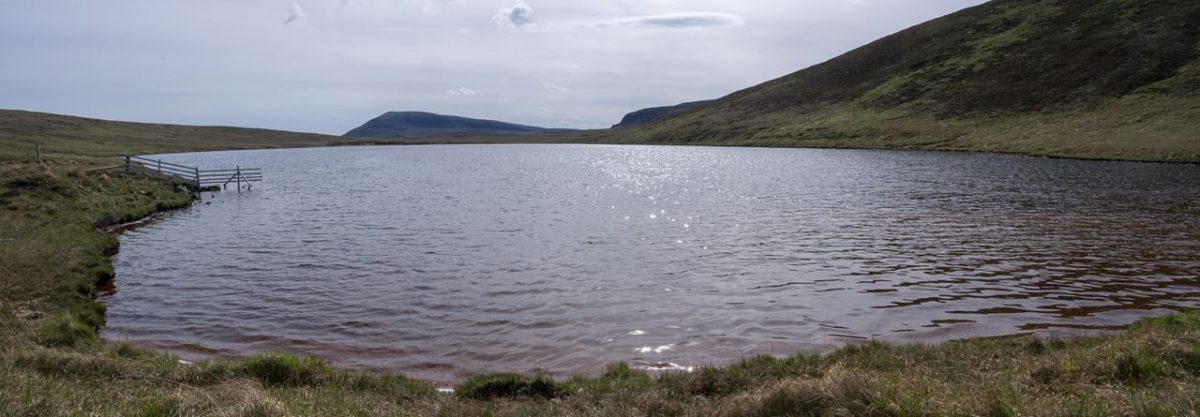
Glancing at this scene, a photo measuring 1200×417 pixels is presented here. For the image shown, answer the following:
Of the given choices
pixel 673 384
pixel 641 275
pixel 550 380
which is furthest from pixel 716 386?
pixel 641 275

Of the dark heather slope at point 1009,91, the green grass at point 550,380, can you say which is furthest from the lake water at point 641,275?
the dark heather slope at point 1009,91

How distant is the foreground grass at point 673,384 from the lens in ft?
24.2

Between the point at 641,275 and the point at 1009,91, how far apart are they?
11462cm

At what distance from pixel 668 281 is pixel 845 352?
904 centimetres

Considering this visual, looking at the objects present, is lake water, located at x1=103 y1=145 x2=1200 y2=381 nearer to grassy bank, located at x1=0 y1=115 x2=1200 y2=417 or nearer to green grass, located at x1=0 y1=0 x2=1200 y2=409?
green grass, located at x1=0 y1=0 x2=1200 y2=409

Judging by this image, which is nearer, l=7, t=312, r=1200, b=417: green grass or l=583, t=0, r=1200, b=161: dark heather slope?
l=7, t=312, r=1200, b=417: green grass

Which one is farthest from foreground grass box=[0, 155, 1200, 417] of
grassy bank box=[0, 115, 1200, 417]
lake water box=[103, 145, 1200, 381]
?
lake water box=[103, 145, 1200, 381]

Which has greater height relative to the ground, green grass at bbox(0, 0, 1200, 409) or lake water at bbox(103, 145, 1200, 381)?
green grass at bbox(0, 0, 1200, 409)

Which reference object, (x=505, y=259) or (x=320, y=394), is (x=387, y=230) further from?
(x=320, y=394)

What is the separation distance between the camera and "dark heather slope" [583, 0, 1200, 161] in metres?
81.6

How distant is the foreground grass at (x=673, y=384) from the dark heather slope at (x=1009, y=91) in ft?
221

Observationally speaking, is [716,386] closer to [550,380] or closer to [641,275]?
[550,380]

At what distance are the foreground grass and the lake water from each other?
2.49m

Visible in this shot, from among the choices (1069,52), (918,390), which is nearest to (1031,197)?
(918,390)
